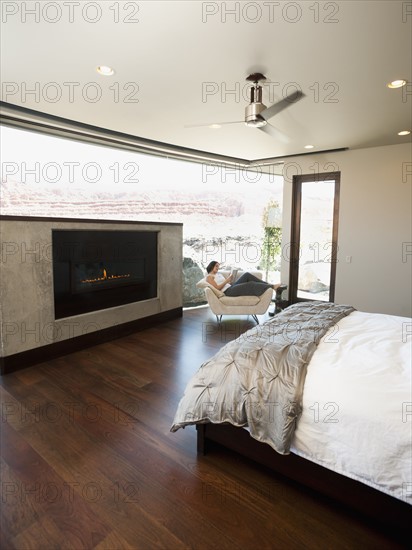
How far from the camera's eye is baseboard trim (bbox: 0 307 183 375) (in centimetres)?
330

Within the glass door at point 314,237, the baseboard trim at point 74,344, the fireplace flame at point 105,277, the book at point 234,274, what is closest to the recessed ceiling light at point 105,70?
the fireplace flame at point 105,277

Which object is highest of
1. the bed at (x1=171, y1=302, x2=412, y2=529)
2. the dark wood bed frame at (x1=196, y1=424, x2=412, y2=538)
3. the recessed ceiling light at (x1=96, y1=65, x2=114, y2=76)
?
the recessed ceiling light at (x1=96, y1=65, x2=114, y2=76)

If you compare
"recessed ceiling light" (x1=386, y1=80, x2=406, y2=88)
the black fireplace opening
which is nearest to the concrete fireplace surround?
the black fireplace opening

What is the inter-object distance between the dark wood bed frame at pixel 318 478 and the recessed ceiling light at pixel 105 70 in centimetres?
289

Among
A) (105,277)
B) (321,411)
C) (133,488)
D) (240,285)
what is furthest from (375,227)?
(133,488)

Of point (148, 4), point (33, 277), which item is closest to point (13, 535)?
point (33, 277)

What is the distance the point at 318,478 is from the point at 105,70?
3.34 meters

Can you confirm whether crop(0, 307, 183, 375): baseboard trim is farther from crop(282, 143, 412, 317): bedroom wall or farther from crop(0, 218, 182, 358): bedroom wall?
crop(282, 143, 412, 317): bedroom wall

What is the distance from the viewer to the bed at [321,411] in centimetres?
148

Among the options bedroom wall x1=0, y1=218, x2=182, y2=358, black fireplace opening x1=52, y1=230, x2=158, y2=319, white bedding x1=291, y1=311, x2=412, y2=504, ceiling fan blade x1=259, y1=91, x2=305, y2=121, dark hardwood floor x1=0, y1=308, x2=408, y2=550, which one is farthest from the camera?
black fireplace opening x1=52, y1=230, x2=158, y2=319

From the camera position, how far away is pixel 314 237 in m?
5.96

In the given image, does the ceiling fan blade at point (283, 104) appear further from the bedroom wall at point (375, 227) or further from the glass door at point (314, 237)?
the glass door at point (314, 237)

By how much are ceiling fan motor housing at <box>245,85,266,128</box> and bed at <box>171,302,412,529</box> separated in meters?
1.83

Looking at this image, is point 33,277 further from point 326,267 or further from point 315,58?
point 326,267
